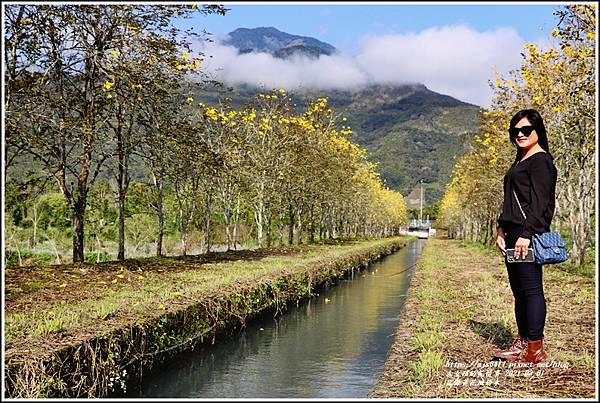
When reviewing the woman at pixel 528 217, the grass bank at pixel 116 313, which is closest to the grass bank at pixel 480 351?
the woman at pixel 528 217

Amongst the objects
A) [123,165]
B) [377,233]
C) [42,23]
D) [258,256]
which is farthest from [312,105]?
[377,233]

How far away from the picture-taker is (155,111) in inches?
611

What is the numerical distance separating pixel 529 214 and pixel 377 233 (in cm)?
8331

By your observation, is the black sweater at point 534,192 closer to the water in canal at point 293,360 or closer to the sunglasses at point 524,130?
the sunglasses at point 524,130

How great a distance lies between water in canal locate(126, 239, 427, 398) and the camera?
344 inches

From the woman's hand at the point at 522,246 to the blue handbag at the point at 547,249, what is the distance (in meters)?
0.13

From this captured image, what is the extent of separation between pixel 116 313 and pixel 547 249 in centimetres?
600

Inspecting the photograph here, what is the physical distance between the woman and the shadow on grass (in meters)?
1.21

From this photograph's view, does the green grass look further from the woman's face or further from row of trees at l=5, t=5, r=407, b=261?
the woman's face

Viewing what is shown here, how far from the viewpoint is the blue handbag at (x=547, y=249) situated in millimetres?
5730

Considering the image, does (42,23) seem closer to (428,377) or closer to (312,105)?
(428,377)

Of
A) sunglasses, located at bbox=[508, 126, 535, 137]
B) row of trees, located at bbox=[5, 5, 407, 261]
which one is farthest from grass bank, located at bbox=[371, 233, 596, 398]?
row of trees, located at bbox=[5, 5, 407, 261]

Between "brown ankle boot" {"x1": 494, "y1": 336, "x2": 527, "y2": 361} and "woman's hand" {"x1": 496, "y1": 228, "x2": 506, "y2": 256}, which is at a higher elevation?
"woman's hand" {"x1": 496, "y1": 228, "x2": 506, "y2": 256}

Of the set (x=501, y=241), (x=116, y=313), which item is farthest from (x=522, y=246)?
(x=116, y=313)
